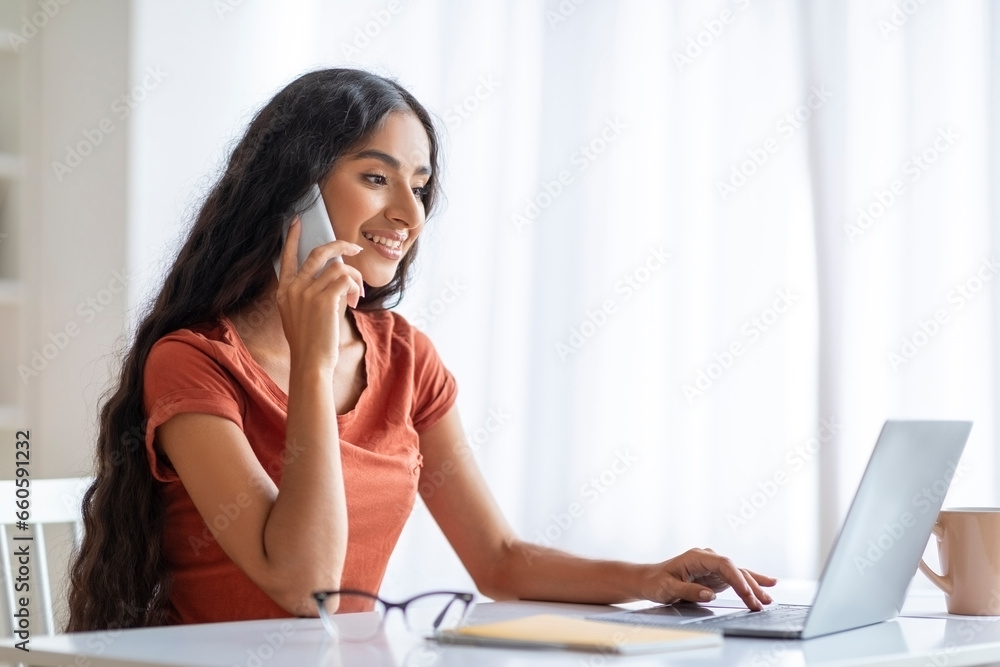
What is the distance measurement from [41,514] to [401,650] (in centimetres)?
92

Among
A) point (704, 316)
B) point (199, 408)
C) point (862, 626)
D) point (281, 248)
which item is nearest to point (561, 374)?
point (704, 316)

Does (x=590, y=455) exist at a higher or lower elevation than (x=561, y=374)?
lower

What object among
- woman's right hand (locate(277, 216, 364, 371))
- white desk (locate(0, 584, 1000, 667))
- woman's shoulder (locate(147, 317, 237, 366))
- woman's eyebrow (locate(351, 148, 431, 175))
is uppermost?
woman's eyebrow (locate(351, 148, 431, 175))

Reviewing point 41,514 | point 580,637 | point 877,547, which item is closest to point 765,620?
point 877,547

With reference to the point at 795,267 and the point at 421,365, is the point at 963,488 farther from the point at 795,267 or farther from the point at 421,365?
the point at 421,365

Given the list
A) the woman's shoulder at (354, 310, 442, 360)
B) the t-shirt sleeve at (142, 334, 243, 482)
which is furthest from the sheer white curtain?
the t-shirt sleeve at (142, 334, 243, 482)

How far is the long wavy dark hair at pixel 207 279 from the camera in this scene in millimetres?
1435

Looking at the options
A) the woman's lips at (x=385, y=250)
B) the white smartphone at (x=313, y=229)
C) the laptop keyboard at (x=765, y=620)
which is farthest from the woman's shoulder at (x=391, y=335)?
the laptop keyboard at (x=765, y=620)

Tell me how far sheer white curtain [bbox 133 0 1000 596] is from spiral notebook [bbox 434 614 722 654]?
1.47 m

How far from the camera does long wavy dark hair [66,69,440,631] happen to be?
1435 mm

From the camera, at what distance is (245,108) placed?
2.50m

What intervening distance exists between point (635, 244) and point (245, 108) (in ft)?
3.23

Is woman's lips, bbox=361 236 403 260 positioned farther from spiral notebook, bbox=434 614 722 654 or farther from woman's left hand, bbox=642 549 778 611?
spiral notebook, bbox=434 614 722 654

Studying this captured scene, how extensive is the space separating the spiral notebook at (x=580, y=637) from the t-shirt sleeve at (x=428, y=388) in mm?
777
